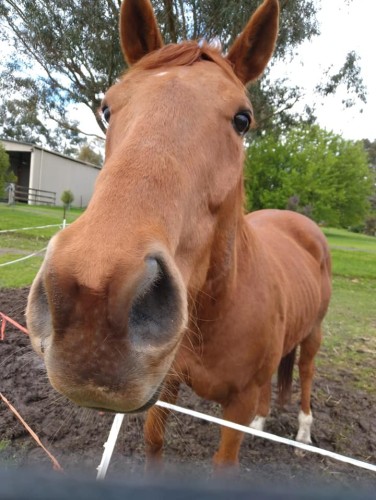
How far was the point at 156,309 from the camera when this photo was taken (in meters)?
1.05

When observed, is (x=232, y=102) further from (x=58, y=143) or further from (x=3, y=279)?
(x=58, y=143)

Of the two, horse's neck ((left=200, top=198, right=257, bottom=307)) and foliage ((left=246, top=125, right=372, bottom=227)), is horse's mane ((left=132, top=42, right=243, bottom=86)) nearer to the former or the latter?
horse's neck ((left=200, top=198, right=257, bottom=307))

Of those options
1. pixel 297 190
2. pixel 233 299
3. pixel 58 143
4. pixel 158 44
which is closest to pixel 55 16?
pixel 158 44

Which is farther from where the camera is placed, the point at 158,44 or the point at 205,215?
the point at 158,44

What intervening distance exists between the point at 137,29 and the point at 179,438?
3070 mm

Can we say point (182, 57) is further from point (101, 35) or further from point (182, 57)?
point (101, 35)

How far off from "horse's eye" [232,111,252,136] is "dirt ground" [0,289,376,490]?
194 cm

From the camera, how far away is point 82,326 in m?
0.98

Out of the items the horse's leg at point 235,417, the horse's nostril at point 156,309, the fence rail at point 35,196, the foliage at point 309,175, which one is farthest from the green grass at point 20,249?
the foliage at point 309,175

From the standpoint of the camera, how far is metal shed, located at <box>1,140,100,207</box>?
1310 inches

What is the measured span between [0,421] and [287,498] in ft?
10.9

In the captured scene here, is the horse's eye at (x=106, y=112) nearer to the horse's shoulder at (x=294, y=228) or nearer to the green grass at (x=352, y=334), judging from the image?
the horse's shoulder at (x=294, y=228)

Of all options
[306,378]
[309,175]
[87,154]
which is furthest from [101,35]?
[87,154]

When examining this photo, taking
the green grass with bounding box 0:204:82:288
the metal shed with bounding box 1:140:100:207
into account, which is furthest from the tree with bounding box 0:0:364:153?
the metal shed with bounding box 1:140:100:207
